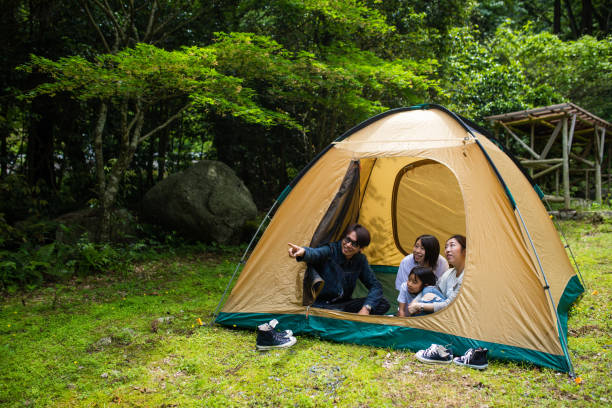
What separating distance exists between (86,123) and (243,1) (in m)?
3.79

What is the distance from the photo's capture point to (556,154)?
40.6ft

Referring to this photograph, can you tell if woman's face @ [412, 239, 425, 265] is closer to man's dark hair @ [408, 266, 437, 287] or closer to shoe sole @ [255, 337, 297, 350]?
man's dark hair @ [408, 266, 437, 287]

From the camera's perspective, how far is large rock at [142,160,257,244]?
7.43 metres

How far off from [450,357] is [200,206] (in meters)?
5.29

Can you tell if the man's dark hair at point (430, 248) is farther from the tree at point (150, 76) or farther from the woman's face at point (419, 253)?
the tree at point (150, 76)

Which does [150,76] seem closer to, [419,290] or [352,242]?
[352,242]

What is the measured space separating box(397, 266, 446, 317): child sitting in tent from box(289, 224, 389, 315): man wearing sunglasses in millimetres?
236

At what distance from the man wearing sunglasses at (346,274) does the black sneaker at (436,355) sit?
0.68 m

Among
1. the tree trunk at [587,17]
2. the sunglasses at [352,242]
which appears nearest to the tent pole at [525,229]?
the sunglasses at [352,242]

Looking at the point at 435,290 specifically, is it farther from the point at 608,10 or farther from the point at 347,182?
the point at 608,10

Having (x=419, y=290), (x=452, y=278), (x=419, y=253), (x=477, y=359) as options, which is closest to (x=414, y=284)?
(x=419, y=290)

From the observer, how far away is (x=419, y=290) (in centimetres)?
367

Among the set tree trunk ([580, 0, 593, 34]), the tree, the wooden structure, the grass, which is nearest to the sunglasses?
the grass

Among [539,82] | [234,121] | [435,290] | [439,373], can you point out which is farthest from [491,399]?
[539,82]
